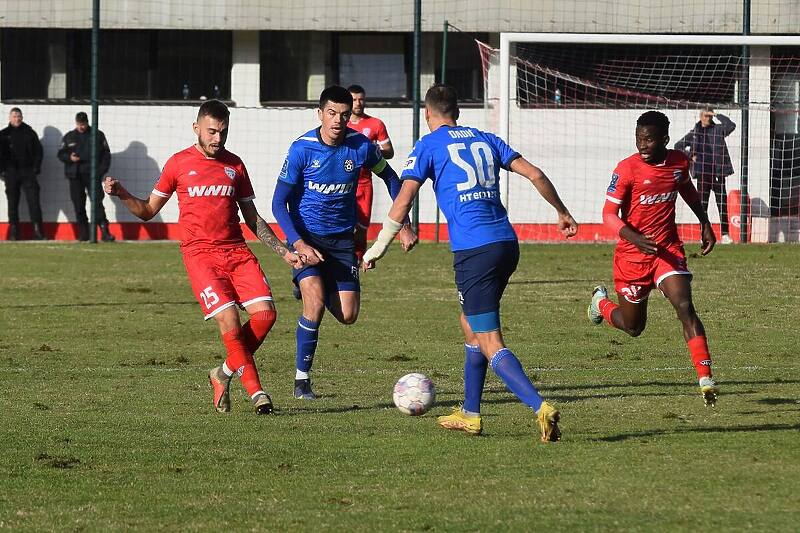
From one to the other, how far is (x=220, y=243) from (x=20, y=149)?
15.3 meters

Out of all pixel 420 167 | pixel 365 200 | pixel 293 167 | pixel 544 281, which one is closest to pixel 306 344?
pixel 293 167

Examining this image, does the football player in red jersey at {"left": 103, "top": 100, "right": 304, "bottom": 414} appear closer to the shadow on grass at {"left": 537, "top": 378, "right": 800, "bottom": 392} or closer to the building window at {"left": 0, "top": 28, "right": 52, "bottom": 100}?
the shadow on grass at {"left": 537, "top": 378, "right": 800, "bottom": 392}

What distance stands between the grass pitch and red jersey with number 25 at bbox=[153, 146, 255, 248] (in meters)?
1.10

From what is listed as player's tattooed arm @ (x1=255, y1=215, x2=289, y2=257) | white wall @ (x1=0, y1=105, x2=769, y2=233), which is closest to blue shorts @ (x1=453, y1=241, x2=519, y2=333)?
player's tattooed arm @ (x1=255, y1=215, x2=289, y2=257)

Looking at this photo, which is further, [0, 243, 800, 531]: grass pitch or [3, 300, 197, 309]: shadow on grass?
[3, 300, 197, 309]: shadow on grass

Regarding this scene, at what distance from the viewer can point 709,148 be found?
71.7ft

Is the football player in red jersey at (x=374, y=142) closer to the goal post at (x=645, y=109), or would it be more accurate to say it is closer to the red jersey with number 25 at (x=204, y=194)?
the red jersey with number 25 at (x=204, y=194)

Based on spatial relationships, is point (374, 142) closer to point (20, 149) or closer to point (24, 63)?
point (20, 149)

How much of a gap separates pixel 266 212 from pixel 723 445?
58.5 feet

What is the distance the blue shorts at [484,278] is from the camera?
25.2ft

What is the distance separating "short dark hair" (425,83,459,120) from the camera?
7.95 metres

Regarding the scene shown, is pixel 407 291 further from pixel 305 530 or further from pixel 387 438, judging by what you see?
pixel 305 530

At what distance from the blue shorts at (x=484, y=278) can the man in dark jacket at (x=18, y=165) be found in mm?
17033

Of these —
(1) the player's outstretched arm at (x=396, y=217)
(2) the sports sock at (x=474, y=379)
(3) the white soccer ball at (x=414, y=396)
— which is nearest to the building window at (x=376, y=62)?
(3) the white soccer ball at (x=414, y=396)
